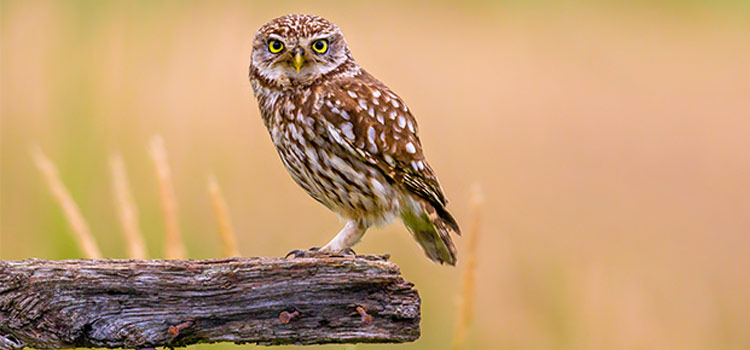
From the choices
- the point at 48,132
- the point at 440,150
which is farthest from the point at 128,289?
the point at 440,150

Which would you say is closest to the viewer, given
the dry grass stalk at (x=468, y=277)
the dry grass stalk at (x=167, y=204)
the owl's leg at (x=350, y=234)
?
the dry grass stalk at (x=468, y=277)

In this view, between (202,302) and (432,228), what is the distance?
1.50 meters

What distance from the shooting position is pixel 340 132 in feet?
9.84

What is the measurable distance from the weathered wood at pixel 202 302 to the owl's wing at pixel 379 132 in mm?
1198

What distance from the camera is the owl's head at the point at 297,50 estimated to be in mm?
2951

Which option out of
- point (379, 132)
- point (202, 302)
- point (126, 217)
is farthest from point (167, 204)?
point (202, 302)

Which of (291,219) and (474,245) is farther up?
(291,219)


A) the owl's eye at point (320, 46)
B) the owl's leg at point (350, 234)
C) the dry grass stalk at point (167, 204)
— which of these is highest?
the owl's eye at point (320, 46)

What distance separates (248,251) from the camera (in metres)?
4.72

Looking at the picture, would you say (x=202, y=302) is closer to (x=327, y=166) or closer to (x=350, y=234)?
(x=327, y=166)

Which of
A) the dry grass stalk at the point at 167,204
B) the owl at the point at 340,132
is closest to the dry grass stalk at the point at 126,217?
the dry grass stalk at the point at 167,204

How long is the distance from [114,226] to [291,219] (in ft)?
4.17

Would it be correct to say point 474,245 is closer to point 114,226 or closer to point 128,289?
point 128,289

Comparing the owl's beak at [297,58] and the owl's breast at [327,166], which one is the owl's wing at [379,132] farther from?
the owl's beak at [297,58]
